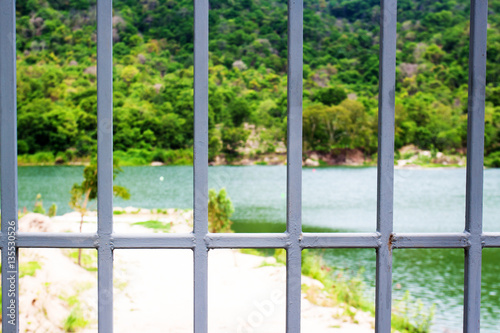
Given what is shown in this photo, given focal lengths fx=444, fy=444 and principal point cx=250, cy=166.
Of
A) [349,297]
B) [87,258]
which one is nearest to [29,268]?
[87,258]

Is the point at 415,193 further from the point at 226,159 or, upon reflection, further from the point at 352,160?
the point at 226,159

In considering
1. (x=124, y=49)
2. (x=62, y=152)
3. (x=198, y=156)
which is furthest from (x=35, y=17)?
(x=198, y=156)

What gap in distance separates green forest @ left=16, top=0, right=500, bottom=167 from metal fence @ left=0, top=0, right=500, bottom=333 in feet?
88.3

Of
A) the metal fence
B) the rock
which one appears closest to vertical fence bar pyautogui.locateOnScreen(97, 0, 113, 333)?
the metal fence

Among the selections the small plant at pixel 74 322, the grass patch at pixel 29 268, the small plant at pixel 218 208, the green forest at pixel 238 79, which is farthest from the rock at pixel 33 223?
the green forest at pixel 238 79

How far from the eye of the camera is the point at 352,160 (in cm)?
3134

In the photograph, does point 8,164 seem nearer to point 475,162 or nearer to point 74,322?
point 475,162

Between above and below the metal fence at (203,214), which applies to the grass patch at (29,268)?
below

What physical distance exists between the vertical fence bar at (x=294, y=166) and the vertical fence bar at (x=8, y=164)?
1.90 feet

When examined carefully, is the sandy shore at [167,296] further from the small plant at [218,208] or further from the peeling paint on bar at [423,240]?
the peeling paint on bar at [423,240]

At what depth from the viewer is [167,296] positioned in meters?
13.3

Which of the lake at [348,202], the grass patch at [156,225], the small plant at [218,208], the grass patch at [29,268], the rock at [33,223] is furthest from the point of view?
the lake at [348,202]

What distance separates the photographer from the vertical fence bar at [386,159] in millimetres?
944

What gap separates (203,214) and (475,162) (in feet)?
1.98
